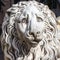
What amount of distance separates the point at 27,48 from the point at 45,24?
0.26 m

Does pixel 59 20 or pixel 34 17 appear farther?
pixel 59 20

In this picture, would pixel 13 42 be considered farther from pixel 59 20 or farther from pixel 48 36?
pixel 59 20

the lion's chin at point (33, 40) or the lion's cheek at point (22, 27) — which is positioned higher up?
the lion's cheek at point (22, 27)

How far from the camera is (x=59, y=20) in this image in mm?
3738

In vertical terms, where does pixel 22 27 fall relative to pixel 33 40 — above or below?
above

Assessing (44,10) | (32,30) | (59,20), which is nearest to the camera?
(32,30)

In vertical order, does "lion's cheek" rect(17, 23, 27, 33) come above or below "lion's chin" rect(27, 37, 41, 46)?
above

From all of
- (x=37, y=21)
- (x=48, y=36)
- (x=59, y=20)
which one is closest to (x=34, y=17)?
(x=37, y=21)

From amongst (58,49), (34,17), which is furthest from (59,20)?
(34,17)

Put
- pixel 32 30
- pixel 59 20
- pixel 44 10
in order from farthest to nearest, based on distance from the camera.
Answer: pixel 59 20 → pixel 44 10 → pixel 32 30

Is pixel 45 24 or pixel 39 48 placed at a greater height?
pixel 45 24

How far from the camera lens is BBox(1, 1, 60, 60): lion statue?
3100 mm

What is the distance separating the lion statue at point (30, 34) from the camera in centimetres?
310

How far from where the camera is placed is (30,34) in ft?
10.1
